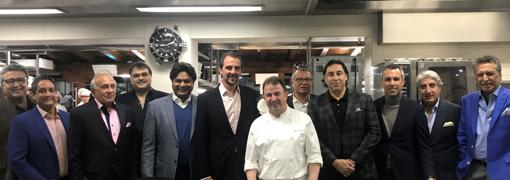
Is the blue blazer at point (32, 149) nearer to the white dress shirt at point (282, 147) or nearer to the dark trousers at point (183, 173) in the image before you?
the dark trousers at point (183, 173)

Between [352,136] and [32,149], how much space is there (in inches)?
84.4

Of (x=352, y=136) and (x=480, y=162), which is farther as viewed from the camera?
(x=480, y=162)

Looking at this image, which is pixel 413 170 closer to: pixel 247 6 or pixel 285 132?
pixel 285 132

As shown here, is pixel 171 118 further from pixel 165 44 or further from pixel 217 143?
pixel 165 44

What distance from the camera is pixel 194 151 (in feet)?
10.1

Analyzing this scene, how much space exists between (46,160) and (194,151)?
0.98 m

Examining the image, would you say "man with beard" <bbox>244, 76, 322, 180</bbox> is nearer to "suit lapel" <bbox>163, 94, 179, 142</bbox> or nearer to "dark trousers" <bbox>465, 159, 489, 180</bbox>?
"suit lapel" <bbox>163, 94, 179, 142</bbox>

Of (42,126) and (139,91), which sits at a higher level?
(139,91)

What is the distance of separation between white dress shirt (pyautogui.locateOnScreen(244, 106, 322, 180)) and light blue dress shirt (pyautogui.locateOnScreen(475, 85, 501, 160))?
53.3 inches

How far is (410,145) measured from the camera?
329cm

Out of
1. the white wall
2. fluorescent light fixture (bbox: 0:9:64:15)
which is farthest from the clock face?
fluorescent light fixture (bbox: 0:9:64:15)

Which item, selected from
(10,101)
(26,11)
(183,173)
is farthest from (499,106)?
(26,11)

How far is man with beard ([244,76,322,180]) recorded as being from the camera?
2.76 meters

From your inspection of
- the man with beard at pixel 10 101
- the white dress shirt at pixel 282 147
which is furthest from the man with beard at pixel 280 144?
the man with beard at pixel 10 101
